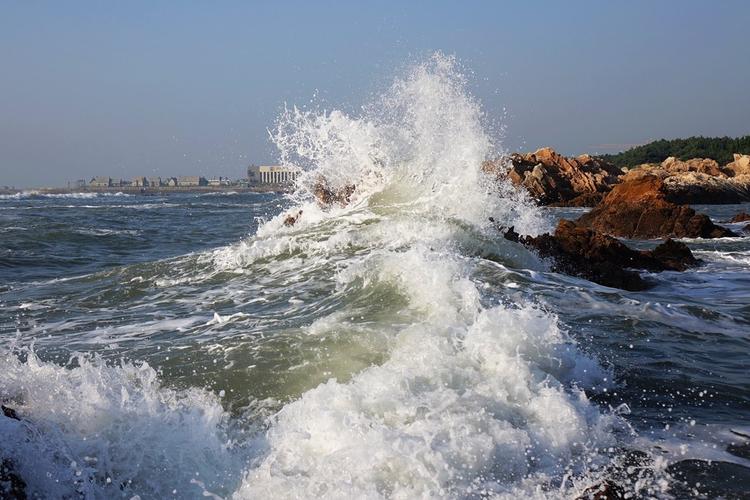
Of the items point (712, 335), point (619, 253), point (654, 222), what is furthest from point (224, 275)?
point (654, 222)

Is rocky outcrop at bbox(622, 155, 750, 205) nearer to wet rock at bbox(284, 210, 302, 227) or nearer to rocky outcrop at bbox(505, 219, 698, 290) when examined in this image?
wet rock at bbox(284, 210, 302, 227)

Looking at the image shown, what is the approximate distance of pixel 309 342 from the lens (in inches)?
212

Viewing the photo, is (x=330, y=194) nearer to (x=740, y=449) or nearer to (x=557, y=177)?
(x=740, y=449)

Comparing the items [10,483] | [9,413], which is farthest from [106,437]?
[10,483]

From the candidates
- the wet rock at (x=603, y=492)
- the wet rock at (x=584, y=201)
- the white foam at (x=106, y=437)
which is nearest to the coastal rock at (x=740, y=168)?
the wet rock at (x=584, y=201)

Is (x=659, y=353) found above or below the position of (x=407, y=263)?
below

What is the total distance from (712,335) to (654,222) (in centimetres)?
1165

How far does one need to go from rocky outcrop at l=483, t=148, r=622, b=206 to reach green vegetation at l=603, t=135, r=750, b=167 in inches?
964

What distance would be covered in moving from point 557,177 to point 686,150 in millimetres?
35628

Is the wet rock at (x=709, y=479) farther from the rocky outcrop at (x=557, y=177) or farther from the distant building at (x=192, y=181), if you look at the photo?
the distant building at (x=192, y=181)

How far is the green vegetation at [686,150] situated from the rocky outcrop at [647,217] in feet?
152

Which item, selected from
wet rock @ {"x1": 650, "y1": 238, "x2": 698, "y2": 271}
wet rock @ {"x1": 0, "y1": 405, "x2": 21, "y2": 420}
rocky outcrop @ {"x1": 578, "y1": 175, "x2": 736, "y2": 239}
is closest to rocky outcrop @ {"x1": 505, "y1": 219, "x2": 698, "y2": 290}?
wet rock @ {"x1": 650, "y1": 238, "x2": 698, "y2": 271}

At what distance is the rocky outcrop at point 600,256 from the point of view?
A: 350 inches

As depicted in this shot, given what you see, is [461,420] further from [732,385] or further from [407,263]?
[407,263]
